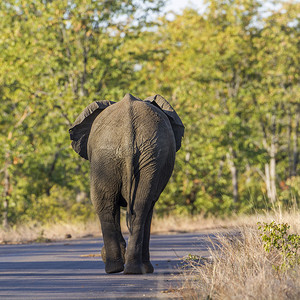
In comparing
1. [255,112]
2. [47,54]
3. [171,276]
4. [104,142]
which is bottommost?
[171,276]

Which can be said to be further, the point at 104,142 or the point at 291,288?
the point at 104,142

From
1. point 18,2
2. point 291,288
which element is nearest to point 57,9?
point 18,2

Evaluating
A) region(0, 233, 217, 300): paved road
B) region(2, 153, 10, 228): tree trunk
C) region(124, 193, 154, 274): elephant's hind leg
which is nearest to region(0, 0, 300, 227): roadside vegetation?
region(2, 153, 10, 228): tree trunk

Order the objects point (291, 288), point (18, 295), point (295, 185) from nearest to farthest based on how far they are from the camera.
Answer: point (291, 288) < point (18, 295) < point (295, 185)

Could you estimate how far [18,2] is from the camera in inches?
961

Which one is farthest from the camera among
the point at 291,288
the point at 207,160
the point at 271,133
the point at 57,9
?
the point at 271,133

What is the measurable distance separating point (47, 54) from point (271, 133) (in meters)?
14.4

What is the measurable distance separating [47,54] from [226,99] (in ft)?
31.6

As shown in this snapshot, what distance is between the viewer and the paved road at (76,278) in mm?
6848

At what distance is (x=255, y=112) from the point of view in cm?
3084

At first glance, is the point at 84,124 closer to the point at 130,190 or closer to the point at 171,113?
the point at 171,113

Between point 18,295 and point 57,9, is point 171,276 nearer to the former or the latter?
point 18,295

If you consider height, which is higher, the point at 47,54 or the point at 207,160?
the point at 47,54

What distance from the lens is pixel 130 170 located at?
869 cm
